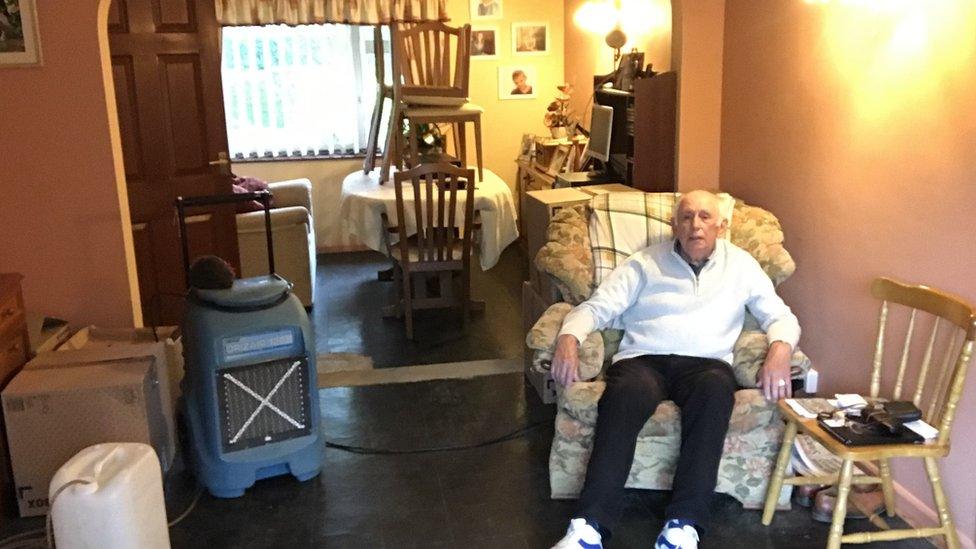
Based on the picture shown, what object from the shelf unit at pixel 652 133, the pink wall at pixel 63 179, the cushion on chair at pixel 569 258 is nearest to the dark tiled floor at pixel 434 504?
the cushion on chair at pixel 569 258

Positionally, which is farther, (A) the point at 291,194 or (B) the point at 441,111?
(A) the point at 291,194

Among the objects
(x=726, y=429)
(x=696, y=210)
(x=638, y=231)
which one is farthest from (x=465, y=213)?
(x=726, y=429)

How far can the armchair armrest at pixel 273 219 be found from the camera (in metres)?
5.17

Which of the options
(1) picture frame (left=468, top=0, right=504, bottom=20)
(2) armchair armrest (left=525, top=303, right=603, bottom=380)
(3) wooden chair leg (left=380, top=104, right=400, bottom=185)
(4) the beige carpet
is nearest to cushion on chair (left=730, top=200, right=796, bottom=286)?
(2) armchair armrest (left=525, top=303, right=603, bottom=380)

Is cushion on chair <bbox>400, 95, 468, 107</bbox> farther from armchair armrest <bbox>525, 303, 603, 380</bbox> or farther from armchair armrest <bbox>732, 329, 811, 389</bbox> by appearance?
armchair armrest <bbox>732, 329, 811, 389</bbox>

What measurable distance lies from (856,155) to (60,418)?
2801 mm

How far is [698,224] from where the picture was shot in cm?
292

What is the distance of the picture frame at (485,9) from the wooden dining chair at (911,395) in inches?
184

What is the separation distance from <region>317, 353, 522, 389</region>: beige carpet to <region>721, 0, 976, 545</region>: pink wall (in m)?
1.39

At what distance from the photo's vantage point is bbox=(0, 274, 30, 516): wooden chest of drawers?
2.95 m

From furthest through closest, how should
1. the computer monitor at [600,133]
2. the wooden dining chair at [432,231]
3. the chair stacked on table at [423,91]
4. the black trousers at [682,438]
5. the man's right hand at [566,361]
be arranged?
the chair stacked on table at [423,91]
the computer monitor at [600,133]
the wooden dining chair at [432,231]
the man's right hand at [566,361]
the black trousers at [682,438]

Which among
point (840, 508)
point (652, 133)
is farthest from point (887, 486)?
point (652, 133)

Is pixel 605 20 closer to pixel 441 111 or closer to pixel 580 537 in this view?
pixel 441 111

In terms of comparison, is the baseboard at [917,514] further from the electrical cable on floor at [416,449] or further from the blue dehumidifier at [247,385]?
the blue dehumidifier at [247,385]
